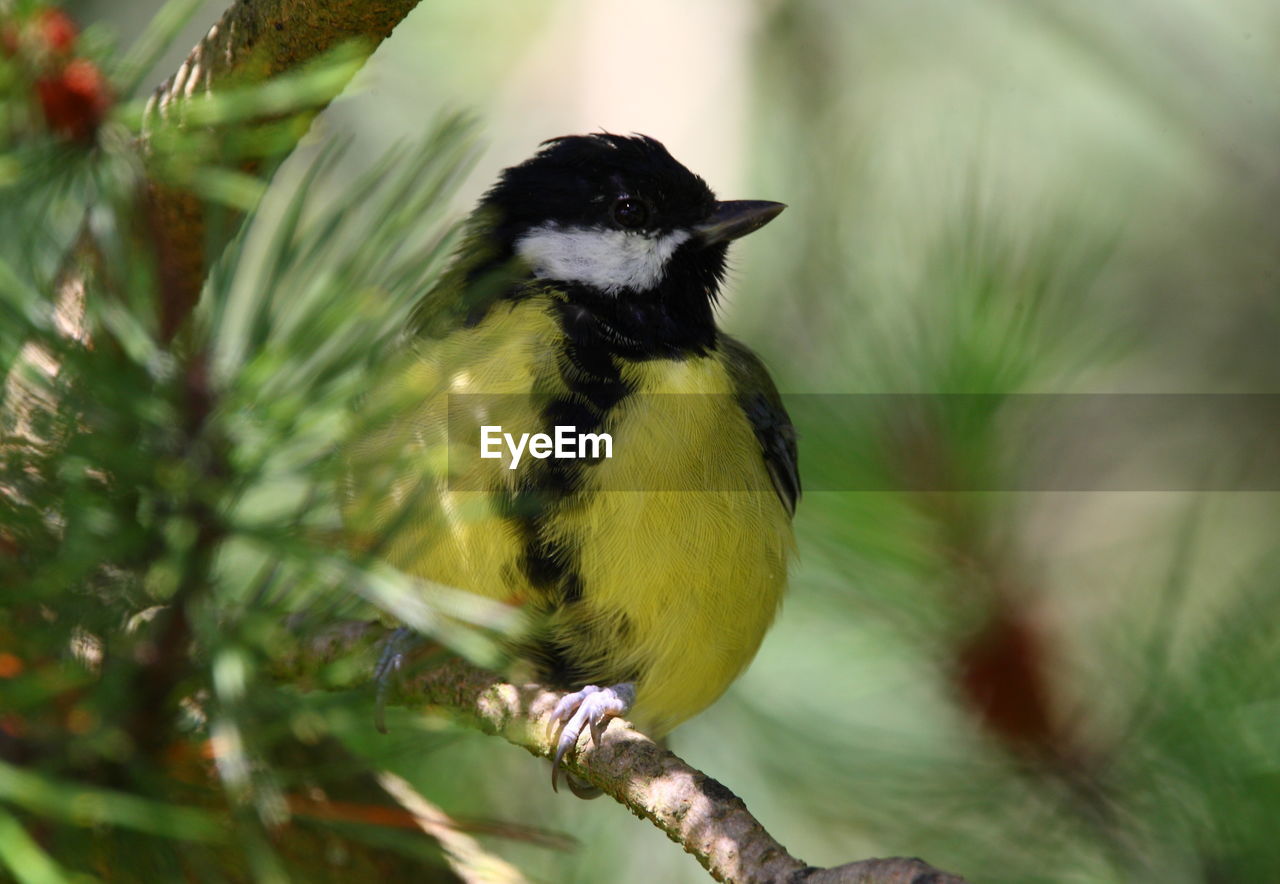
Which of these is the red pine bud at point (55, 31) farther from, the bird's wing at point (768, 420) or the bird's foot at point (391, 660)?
the bird's wing at point (768, 420)

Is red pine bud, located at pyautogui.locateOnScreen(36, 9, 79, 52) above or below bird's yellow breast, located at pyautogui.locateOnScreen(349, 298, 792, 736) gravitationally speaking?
above

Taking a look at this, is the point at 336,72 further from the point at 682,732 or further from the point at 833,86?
the point at 833,86

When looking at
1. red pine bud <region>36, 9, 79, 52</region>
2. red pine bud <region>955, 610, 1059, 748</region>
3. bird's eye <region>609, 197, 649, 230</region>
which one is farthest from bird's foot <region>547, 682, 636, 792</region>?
red pine bud <region>36, 9, 79, 52</region>

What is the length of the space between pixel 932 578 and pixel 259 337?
2.61 ft

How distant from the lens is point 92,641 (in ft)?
3.47

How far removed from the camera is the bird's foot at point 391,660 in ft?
4.77

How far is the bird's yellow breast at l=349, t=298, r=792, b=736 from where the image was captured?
1.71 meters

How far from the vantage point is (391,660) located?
65.6 inches

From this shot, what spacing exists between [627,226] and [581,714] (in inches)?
32.6

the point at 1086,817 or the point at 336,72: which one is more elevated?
the point at 336,72

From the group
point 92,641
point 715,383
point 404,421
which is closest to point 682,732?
point 715,383

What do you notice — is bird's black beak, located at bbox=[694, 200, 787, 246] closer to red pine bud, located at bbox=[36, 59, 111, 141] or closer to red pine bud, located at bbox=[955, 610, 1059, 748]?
red pine bud, located at bbox=[955, 610, 1059, 748]

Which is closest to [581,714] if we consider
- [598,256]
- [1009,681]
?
[1009,681]

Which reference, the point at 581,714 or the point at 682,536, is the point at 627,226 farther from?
the point at 581,714
